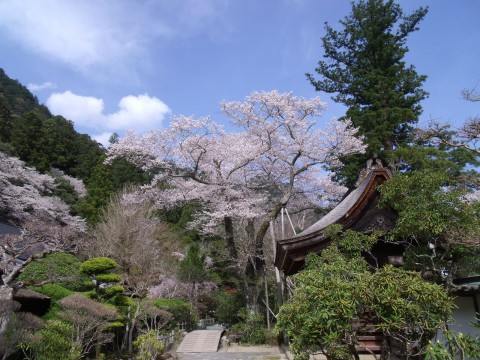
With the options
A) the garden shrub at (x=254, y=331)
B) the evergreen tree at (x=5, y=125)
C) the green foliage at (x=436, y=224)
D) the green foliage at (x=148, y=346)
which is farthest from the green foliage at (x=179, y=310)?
the evergreen tree at (x=5, y=125)

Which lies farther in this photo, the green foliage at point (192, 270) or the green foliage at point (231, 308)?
the green foliage at point (192, 270)

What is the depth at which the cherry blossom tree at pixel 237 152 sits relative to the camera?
13328mm

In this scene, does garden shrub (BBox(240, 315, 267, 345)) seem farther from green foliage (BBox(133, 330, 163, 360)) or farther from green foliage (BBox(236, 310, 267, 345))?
green foliage (BBox(133, 330, 163, 360))

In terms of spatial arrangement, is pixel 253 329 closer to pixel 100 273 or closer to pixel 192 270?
pixel 100 273

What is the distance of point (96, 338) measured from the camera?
8.45m

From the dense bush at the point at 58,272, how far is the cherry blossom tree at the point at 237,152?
3.90 meters

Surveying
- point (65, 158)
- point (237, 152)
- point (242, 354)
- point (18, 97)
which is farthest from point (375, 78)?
point (18, 97)

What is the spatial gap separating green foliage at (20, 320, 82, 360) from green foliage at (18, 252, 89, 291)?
7.11 feet

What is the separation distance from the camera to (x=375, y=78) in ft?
58.7

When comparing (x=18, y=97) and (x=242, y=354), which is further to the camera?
(x=18, y=97)

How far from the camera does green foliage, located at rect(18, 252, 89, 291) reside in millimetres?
10102

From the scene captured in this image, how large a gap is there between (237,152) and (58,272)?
728 centimetres

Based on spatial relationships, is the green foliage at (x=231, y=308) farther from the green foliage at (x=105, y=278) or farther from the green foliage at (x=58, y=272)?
the green foliage at (x=58, y=272)

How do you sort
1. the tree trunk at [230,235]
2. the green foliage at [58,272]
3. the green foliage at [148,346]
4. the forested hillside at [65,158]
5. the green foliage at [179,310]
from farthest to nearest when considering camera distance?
the forested hillside at [65,158] → the green foliage at [179,310] → the tree trunk at [230,235] → the green foliage at [58,272] → the green foliage at [148,346]
